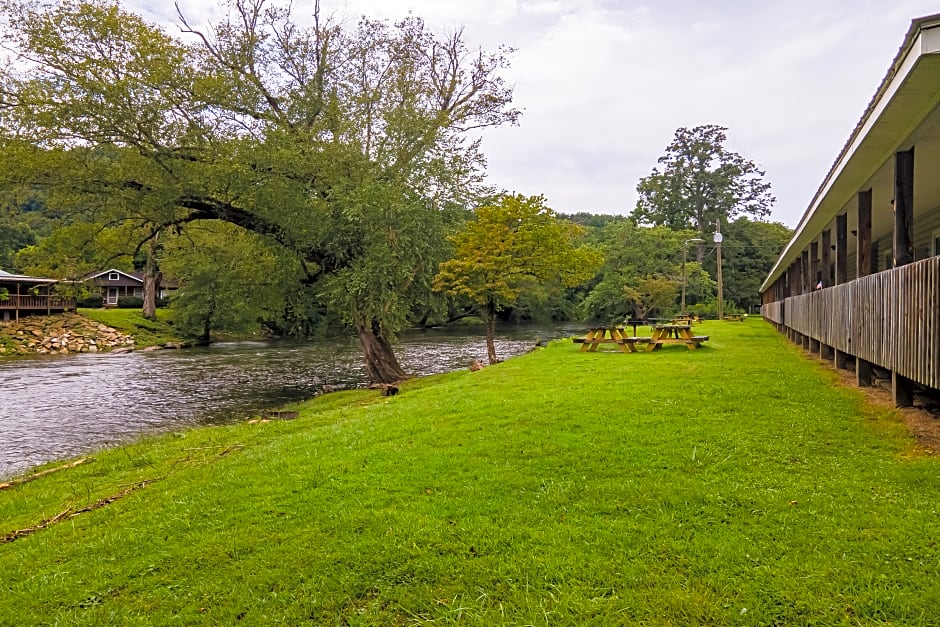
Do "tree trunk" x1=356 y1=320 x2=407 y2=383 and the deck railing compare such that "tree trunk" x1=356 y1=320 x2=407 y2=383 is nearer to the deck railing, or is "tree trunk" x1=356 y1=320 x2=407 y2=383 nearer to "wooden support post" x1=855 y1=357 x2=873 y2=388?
the deck railing

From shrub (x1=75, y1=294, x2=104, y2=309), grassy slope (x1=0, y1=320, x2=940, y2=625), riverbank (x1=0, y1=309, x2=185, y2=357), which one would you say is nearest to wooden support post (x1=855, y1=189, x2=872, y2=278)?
grassy slope (x1=0, y1=320, x2=940, y2=625)

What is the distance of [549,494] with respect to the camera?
4363 mm

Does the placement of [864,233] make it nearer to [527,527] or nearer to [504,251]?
[527,527]

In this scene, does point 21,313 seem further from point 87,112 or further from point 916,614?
point 916,614

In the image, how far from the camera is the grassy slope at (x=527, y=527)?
9.84 feet

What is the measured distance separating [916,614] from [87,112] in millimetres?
16823

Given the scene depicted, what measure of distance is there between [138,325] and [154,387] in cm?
2291

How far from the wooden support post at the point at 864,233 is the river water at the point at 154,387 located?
1251cm

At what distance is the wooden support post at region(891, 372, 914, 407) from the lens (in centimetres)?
649

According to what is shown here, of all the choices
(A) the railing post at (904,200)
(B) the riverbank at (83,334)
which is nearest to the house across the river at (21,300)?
(B) the riverbank at (83,334)

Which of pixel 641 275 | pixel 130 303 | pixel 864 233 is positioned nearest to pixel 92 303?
pixel 130 303

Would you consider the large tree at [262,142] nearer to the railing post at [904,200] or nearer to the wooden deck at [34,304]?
the railing post at [904,200]

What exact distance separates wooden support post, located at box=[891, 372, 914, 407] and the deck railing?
0.21 meters

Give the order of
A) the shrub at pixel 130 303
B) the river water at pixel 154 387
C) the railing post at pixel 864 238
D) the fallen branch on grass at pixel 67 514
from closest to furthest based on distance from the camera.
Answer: the fallen branch on grass at pixel 67 514, the railing post at pixel 864 238, the river water at pixel 154 387, the shrub at pixel 130 303
